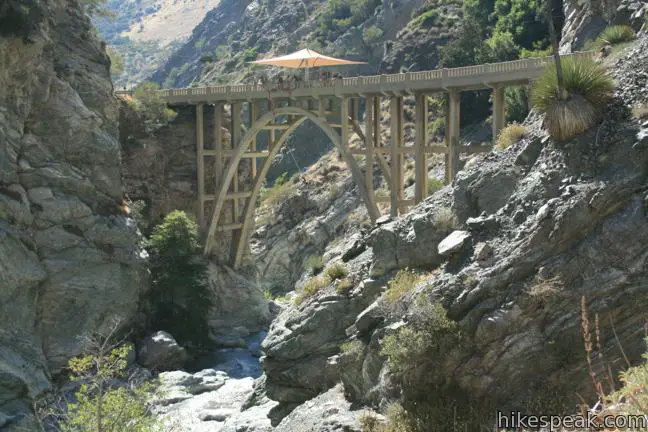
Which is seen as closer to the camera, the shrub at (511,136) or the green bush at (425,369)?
the green bush at (425,369)

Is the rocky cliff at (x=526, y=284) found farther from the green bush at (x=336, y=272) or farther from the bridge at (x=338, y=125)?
the bridge at (x=338, y=125)

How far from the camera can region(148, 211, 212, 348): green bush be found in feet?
119

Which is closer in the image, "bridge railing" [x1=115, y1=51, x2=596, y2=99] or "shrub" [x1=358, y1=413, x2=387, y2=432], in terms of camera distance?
"shrub" [x1=358, y1=413, x2=387, y2=432]

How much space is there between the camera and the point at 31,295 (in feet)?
95.0

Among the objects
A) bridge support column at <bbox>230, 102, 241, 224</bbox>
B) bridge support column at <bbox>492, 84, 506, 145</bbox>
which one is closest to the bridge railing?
bridge support column at <bbox>492, 84, 506, 145</bbox>

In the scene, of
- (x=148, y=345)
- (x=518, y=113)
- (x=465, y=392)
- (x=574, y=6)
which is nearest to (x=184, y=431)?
(x=148, y=345)

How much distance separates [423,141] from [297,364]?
13973 millimetres

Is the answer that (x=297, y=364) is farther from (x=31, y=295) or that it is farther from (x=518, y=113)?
(x=518, y=113)

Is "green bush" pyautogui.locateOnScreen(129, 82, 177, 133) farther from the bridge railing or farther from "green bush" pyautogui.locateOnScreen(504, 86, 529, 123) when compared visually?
"green bush" pyautogui.locateOnScreen(504, 86, 529, 123)

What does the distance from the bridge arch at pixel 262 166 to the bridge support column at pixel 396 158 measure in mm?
1953

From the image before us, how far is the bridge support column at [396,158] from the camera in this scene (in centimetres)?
3181

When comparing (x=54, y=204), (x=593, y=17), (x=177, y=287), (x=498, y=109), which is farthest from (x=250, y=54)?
(x=498, y=109)

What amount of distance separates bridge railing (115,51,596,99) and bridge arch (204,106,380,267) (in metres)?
1.36

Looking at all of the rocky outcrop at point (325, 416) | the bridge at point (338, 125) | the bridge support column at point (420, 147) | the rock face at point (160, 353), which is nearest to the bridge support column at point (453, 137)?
the bridge at point (338, 125)
